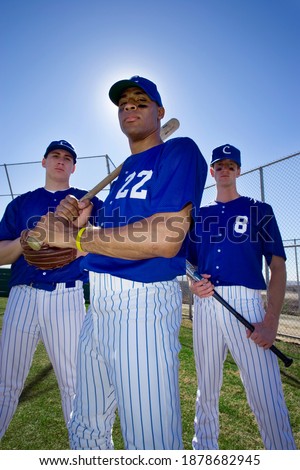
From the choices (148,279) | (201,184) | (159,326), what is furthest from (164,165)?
(159,326)

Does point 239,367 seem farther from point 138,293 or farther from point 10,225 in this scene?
point 10,225

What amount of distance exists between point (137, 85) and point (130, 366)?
47.7 inches

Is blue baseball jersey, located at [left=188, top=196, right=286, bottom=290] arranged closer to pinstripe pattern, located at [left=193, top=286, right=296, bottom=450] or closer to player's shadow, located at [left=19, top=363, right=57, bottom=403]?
pinstripe pattern, located at [left=193, top=286, right=296, bottom=450]

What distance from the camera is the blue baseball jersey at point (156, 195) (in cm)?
118

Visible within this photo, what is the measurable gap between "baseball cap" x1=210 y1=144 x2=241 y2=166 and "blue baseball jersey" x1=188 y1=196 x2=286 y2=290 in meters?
0.31

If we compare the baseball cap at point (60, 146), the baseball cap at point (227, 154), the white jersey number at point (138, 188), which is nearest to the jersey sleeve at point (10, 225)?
the baseball cap at point (60, 146)

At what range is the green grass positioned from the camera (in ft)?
7.82

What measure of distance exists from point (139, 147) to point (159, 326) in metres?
0.87

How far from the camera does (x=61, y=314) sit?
2.17 m

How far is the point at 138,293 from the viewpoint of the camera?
122 centimetres

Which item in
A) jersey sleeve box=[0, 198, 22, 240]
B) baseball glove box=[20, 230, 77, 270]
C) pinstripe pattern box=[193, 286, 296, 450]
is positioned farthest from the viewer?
jersey sleeve box=[0, 198, 22, 240]

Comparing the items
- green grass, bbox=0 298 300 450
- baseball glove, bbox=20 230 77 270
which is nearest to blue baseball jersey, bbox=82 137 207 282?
baseball glove, bbox=20 230 77 270

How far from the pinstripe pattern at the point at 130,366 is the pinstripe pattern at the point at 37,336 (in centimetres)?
81

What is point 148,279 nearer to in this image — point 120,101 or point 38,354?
point 120,101
